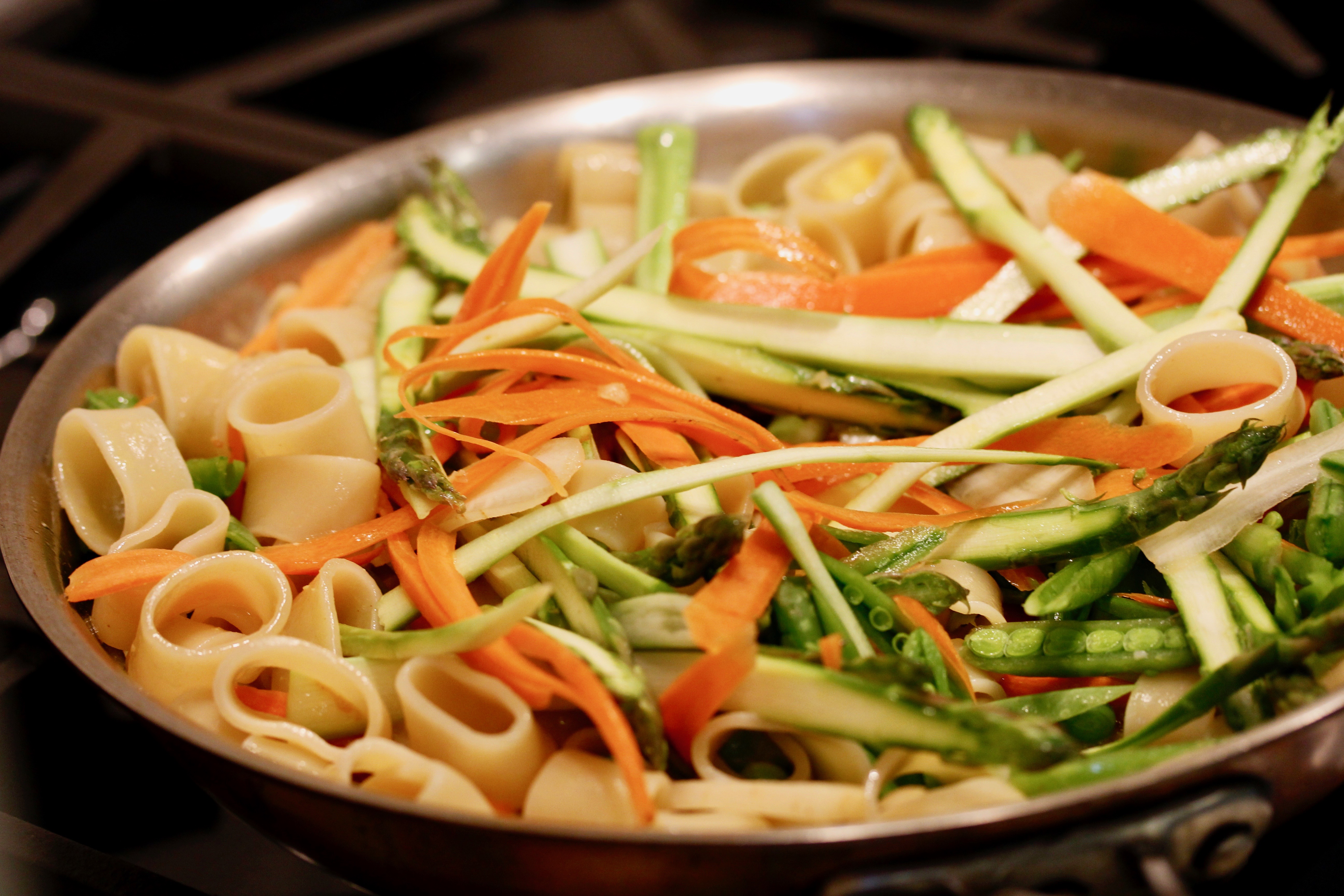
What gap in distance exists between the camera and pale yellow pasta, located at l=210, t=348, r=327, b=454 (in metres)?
1.91

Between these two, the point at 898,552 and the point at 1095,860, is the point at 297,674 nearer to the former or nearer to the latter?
the point at 898,552

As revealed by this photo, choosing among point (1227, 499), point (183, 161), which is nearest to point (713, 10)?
point (183, 161)

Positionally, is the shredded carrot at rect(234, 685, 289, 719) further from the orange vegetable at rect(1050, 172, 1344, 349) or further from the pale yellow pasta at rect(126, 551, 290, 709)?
the orange vegetable at rect(1050, 172, 1344, 349)

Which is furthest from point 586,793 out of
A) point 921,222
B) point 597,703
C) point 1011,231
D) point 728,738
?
point 921,222

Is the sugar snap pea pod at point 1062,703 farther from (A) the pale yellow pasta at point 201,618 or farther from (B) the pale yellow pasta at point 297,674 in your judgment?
(A) the pale yellow pasta at point 201,618

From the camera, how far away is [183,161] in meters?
3.06

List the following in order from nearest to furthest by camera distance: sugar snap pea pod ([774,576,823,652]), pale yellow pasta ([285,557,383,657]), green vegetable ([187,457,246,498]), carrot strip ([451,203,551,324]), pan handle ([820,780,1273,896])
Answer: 1. pan handle ([820,780,1273,896])
2. sugar snap pea pod ([774,576,823,652])
3. pale yellow pasta ([285,557,383,657])
4. green vegetable ([187,457,246,498])
5. carrot strip ([451,203,551,324])

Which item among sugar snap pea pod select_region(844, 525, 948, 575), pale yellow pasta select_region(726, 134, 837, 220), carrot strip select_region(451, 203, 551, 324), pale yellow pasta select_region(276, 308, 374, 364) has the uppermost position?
pale yellow pasta select_region(726, 134, 837, 220)

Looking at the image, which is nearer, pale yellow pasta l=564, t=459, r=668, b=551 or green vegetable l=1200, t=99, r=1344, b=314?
pale yellow pasta l=564, t=459, r=668, b=551

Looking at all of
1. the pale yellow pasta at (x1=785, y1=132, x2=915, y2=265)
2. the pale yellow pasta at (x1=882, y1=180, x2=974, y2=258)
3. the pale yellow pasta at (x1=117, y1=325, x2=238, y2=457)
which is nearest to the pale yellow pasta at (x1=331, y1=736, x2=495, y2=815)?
the pale yellow pasta at (x1=117, y1=325, x2=238, y2=457)

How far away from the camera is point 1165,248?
6.59ft

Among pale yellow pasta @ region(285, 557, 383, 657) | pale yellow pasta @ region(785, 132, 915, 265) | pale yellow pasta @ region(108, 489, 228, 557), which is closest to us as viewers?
pale yellow pasta @ region(285, 557, 383, 657)

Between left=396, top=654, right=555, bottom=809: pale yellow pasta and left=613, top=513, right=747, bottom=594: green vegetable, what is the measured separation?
252 millimetres

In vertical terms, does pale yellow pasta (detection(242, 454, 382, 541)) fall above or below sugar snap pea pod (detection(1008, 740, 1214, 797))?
above
